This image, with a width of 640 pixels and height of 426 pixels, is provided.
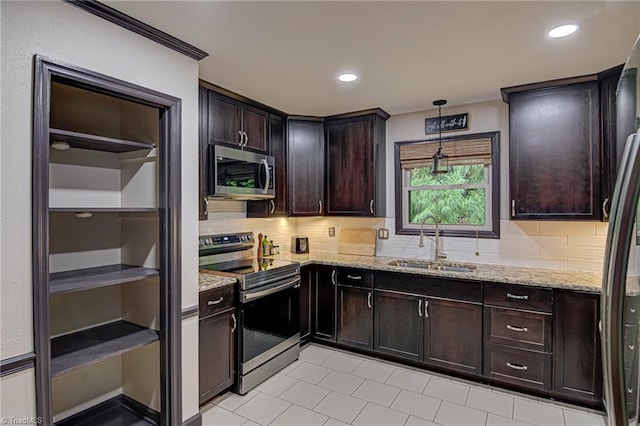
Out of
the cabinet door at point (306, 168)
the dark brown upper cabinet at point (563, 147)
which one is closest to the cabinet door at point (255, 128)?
the cabinet door at point (306, 168)

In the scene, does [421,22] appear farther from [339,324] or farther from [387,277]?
[339,324]

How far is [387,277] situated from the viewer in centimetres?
318

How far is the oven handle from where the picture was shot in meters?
2.65

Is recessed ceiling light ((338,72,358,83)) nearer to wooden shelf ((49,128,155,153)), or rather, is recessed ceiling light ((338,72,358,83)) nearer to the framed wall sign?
the framed wall sign

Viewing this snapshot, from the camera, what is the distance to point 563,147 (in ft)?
8.87

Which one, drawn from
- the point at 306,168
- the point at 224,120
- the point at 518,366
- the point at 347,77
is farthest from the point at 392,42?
the point at 518,366

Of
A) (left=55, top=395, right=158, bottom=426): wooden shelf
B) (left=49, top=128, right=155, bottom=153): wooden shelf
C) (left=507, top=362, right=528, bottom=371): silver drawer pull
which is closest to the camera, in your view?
(left=49, top=128, right=155, bottom=153): wooden shelf

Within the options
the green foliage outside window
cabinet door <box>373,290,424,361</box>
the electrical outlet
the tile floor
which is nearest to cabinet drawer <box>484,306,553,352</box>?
the tile floor

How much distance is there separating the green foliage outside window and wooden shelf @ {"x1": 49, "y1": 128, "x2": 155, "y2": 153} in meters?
2.58

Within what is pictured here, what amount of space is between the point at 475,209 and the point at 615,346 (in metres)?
2.52

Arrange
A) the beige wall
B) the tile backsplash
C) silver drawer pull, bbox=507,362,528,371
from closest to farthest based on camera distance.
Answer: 1. the beige wall
2. silver drawer pull, bbox=507,362,528,371
3. the tile backsplash

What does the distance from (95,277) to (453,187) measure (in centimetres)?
306

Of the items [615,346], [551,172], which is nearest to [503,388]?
[551,172]

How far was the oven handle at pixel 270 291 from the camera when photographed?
8.70 feet
